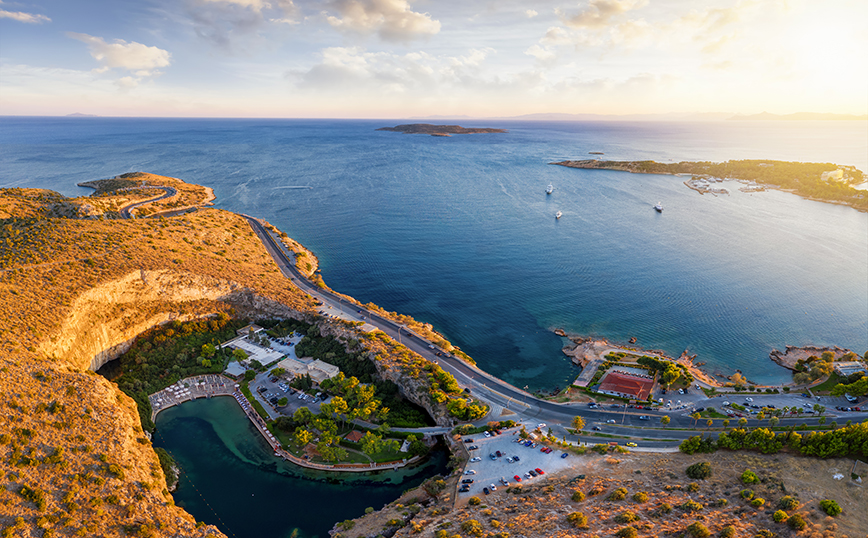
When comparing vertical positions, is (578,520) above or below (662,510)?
above

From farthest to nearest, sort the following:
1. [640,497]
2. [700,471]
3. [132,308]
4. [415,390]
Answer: [132,308] → [415,390] → [700,471] → [640,497]

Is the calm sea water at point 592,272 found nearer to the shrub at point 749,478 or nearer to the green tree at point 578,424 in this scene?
the green tree at point 578,424

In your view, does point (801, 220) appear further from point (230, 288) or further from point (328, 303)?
point (230, 288)

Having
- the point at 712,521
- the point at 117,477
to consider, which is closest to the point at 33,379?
the point at 117,477

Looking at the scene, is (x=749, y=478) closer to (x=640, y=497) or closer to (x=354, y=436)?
(x=640, y=497)

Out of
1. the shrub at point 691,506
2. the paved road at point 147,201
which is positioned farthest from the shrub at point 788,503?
the paved road at point 147,201

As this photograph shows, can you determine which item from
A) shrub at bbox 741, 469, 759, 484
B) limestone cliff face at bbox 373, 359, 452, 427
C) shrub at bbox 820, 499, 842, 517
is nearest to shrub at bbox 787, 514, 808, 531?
shrub at bbox 820, 499, 842, 517

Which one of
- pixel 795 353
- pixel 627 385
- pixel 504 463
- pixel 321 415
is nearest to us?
pixel 504 463

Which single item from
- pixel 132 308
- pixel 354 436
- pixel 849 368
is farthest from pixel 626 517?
pixel 132 308
